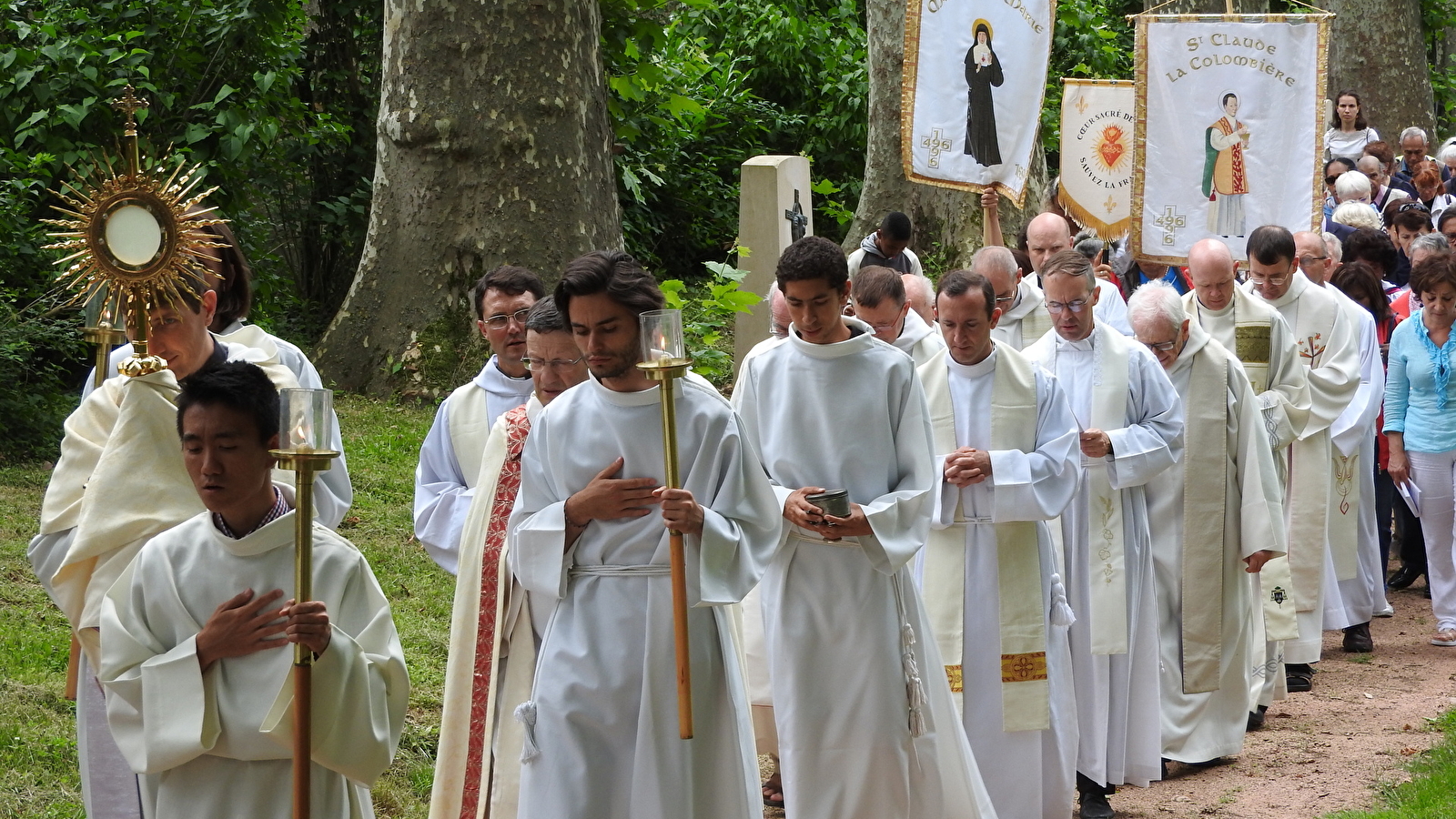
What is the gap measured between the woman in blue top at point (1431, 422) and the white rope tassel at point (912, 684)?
5.05m

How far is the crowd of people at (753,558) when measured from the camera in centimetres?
348

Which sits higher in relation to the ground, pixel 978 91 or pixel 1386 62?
pixel 1386 62

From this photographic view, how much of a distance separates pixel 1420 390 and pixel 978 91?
2.97 m

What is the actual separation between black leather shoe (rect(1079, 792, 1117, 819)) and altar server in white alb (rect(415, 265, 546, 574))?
274 cm

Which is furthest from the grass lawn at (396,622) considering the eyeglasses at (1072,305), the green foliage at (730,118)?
the green foliage at (730,118)

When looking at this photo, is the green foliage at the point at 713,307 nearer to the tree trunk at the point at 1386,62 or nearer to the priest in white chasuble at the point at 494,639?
the priest in white chasuble at the point at 494,639

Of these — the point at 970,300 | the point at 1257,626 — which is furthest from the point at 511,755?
the point at 1257,626

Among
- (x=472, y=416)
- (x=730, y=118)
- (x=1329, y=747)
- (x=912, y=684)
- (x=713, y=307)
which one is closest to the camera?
(x=912, y=684)

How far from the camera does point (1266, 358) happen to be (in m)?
7.89

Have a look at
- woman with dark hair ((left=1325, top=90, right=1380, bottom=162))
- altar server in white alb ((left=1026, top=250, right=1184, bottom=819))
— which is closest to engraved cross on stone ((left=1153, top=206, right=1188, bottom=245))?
altar server in white alb ((left=1026, top=250, right=1184, bottom=819))

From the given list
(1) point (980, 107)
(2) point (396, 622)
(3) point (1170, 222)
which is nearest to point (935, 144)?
(1) point (980, 107)

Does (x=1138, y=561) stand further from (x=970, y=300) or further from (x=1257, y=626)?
(x=970, y=300)

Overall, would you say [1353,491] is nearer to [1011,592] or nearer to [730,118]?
[1011,592]

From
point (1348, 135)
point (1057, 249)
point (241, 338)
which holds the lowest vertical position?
point (241, 338)
